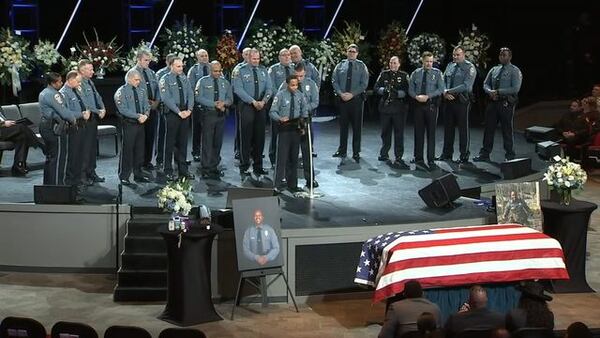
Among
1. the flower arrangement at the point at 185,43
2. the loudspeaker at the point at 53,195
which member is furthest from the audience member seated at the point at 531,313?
the flower arrangement at the point at 185,43

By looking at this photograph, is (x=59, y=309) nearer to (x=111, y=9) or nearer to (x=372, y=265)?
(x=372, y=265)

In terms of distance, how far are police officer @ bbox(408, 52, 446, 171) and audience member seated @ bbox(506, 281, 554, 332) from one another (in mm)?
6221

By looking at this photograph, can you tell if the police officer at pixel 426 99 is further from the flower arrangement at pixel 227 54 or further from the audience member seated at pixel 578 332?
the audience member seated at pixel 578 332

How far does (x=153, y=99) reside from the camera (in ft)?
50.8

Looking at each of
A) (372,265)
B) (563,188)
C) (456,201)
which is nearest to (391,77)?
(456,201)

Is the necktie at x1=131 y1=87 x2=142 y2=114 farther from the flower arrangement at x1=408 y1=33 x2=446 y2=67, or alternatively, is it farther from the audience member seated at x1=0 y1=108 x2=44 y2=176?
the flower arrangement at x1=408 y1=33 x2=446 y2=67

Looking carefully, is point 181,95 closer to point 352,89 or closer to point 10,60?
point 352,89

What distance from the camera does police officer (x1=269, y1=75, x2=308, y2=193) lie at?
14383 millimetres

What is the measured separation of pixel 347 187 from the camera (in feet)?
49.1

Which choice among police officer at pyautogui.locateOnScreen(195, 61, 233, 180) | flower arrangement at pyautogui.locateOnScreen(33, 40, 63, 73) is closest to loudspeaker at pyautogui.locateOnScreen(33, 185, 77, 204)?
police officer at pyautogui.locateOnScreen(195, 61, 233, 180)

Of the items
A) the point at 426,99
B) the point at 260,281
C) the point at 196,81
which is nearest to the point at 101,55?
the point at 196,81

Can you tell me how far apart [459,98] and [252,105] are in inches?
124

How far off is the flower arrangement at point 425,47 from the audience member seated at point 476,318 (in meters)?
13.6

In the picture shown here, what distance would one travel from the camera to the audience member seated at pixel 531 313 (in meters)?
9.57
